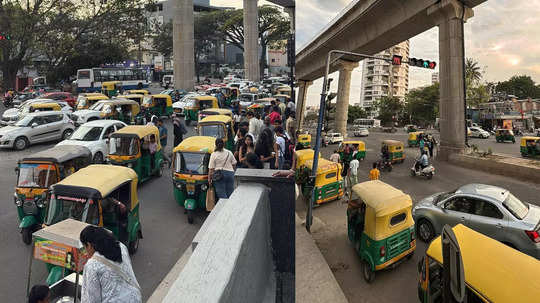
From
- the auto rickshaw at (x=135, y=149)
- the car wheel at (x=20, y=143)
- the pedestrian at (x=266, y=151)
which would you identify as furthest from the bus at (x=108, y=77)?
the pedestrian at (x=266, y=151)

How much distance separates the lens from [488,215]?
8.41 metres

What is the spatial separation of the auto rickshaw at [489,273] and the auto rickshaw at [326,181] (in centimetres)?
754

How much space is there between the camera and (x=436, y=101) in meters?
66.9

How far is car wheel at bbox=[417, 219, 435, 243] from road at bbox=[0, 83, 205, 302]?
19.7ft

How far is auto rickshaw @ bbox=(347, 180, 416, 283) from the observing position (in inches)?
296

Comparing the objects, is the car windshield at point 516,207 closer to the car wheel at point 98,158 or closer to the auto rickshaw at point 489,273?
the auto rickshaw at point 489,273

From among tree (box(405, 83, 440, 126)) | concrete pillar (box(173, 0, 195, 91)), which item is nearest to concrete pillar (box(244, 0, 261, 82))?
concrete pillar (box(173, 0, 195, 91))

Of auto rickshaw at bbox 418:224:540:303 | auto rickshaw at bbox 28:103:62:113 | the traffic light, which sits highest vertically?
the traffic light

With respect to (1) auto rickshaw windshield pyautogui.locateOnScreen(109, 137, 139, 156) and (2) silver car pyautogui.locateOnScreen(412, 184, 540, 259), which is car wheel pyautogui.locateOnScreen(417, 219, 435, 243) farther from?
(1) auto rickshaw windshield pyautogui.locateOnScreen(109, 137, 139, 156)

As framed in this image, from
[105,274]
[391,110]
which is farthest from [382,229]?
[391,110]

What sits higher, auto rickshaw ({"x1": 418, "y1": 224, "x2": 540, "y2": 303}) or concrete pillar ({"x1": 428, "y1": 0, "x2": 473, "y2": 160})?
concrete pillar ({"x1": 428, "y1": 0, "x2": 473, "y2": 160})

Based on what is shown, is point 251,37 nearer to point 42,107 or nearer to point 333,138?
point 333,138

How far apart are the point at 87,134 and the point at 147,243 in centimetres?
727

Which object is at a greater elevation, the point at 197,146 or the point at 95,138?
the point at 95,138
